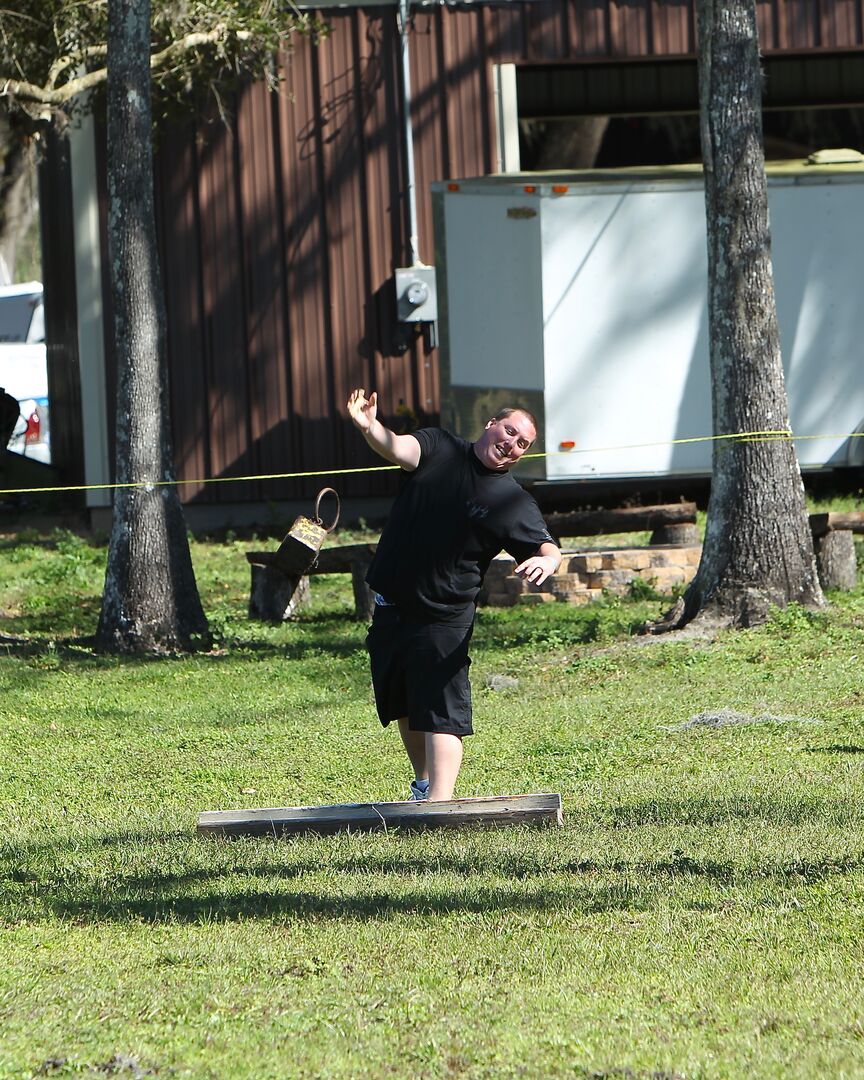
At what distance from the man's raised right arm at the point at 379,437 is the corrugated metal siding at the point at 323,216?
10.7m

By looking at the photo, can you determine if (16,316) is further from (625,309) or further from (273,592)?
(273,592)

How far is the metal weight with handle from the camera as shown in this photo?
11984mm

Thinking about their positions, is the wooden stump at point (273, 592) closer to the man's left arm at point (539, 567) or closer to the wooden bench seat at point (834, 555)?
the wooden bench seat at point (834, 555)

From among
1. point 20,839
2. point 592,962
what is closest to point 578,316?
point 20,839

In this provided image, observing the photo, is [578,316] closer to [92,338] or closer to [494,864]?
[92,338]

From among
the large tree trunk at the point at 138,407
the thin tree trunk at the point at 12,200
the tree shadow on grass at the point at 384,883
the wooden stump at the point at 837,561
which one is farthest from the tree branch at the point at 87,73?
the thin tree trunk at the point at 12,200

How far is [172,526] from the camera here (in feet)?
38.5

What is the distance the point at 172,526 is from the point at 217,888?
20.8ft

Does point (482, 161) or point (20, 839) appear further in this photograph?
point (482, 161)

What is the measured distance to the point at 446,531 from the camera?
6.20m

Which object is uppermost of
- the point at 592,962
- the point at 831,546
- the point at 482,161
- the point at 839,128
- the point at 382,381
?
the point at 839,128

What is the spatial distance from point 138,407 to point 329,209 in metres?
5.96

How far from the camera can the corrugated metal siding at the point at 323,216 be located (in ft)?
55.0

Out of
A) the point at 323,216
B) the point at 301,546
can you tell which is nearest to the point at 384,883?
the point at 301,546
